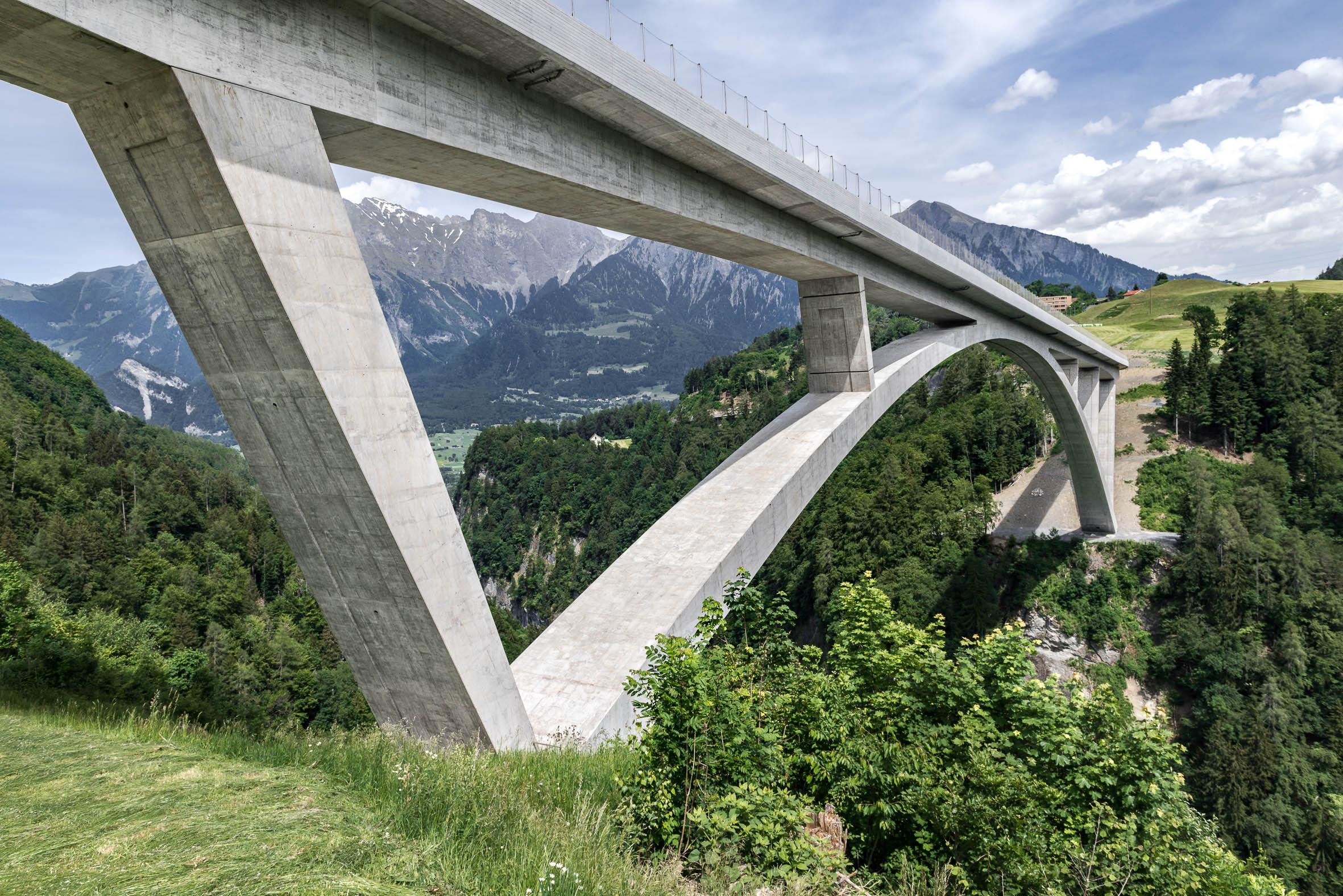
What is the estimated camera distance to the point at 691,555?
11.1m

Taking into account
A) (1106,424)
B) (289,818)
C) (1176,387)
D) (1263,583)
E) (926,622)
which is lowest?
(926,622)

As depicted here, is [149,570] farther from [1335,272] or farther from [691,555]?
[1335,272]

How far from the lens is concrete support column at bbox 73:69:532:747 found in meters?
5.32

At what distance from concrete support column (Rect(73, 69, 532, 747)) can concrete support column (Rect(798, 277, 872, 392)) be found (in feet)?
38.3

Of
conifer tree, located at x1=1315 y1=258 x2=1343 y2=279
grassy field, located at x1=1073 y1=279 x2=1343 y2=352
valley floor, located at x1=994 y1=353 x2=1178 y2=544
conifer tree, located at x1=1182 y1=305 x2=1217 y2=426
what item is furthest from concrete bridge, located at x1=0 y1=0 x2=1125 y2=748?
conifer tree, located at x1=1315 y1=258 x2=1343 y2=279

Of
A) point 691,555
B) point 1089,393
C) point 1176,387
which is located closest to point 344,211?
point 691,555

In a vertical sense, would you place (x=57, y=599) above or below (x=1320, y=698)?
above

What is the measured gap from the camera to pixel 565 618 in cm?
1049

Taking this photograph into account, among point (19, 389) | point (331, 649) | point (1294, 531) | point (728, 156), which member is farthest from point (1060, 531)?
point (19, 389)

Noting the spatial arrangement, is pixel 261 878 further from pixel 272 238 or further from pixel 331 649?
pixel 331 649

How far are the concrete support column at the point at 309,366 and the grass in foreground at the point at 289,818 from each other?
3.88 feet

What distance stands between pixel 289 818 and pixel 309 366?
3.45m

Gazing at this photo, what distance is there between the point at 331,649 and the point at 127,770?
2488 inches

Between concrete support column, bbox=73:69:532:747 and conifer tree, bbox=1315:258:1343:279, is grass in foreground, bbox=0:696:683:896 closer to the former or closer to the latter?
concrete support column, bbox=73:69:532:747
